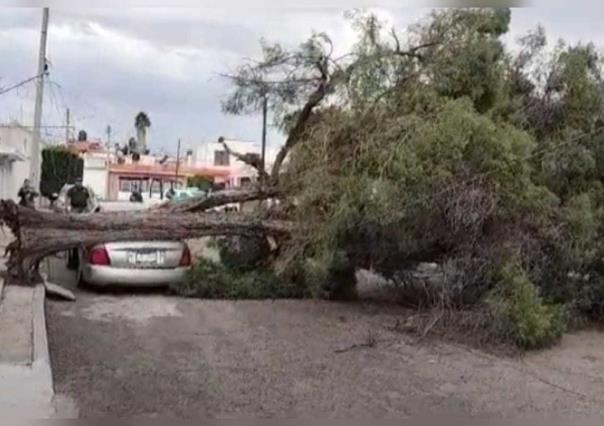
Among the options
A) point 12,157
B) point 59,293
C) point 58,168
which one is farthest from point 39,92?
point 58,168

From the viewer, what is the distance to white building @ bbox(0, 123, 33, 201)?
27.1 meters

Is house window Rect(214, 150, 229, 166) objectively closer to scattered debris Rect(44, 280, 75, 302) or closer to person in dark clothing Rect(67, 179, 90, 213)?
person in dark clothing Rect(67, 179, 90, 213)

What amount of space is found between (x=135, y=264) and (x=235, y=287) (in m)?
1.40

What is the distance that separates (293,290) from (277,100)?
2574 mm

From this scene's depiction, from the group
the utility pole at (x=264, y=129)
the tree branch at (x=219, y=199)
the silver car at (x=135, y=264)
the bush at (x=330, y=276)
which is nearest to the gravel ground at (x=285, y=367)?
the bush at (x=330, y=276)

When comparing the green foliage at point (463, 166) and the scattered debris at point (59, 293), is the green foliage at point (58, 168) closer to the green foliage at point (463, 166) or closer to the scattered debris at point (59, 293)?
the scattered debris at point (59, 293)

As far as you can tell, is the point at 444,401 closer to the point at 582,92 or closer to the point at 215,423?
the point at 215,423

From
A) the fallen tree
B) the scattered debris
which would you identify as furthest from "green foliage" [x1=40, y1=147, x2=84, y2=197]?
the fallen tree

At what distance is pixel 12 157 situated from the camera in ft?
90.2

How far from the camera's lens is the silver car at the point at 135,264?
10.7m

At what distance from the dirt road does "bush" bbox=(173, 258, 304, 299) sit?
30.8 inches

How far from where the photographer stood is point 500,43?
9.21 meters

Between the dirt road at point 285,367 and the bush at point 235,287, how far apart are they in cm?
78

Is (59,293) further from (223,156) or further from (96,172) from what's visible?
(96,172)
